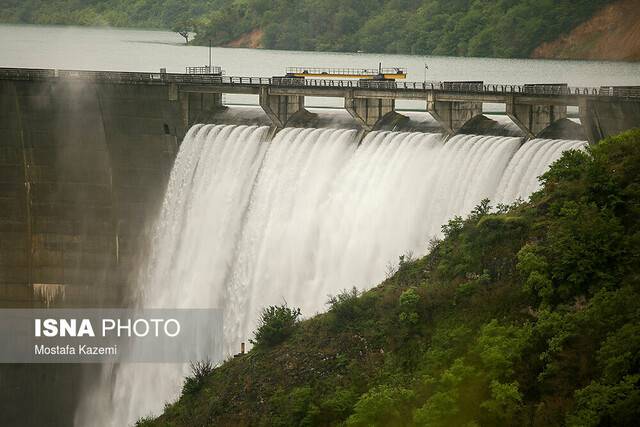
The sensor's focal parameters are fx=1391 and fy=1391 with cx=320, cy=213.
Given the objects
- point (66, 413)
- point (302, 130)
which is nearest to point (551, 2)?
point (302, 130)

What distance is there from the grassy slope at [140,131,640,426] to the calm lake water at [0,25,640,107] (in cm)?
4138

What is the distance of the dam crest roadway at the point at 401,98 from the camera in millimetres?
59000

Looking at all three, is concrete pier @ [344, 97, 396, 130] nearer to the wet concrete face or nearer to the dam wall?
the wet concrete face

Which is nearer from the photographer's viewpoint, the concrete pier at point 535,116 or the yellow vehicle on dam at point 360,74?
the concrete pier at point 535,116

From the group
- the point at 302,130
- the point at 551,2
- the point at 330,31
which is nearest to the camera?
the point at 302,130

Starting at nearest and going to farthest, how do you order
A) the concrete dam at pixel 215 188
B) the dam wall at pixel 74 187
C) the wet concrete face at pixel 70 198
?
the concrete dam at pixel 215 188 < the wet concrete face at pixel 70 198 < the dam wall at pixel 74 187

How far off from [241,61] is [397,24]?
16735 millimetres

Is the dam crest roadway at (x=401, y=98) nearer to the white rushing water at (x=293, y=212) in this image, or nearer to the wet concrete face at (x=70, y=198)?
the wet concrete face at (x=70, y=198)

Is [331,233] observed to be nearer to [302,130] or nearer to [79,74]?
[302,130]

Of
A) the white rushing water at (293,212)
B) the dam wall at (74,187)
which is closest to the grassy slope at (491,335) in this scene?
the white rushing water at (293,212)

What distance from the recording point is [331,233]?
65.7 m

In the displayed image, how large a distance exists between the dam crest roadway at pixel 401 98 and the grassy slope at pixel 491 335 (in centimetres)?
543

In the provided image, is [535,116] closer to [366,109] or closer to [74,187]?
[366,109]

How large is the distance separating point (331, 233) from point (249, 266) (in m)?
5.70
